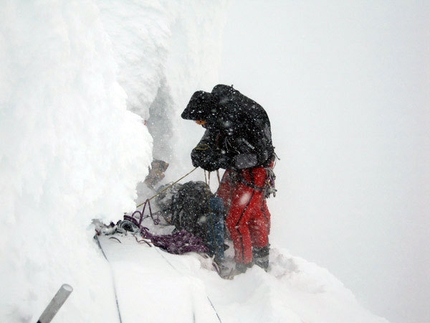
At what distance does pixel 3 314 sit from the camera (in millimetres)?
720

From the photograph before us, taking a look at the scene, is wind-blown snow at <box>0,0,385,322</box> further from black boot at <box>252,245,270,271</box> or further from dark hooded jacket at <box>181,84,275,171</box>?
dark hooded jacket at <box>181,84,275,171</box>

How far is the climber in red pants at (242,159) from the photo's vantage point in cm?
319

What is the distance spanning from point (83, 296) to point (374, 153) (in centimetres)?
9483

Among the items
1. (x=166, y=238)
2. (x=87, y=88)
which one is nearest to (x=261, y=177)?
(x=166, y=238)

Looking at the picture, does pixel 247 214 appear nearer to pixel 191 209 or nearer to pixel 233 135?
pixel 191 209

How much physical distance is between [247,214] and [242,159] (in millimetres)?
676

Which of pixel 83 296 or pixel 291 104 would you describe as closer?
pixel 83 296

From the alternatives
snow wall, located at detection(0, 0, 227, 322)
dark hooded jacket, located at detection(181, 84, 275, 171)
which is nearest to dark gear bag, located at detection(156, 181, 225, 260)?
dark hooded jacket, located at detection(181, 84, 275, 171)

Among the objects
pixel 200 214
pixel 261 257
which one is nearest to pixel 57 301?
pixel 200 214

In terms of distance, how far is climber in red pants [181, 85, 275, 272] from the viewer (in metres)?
3.19

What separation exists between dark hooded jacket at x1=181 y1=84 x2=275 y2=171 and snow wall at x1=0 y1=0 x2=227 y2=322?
1768 mm

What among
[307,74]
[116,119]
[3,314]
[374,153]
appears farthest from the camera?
[307,74]

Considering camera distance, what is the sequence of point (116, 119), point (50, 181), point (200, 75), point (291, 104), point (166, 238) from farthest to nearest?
point (291, 104), point (200, 75), point (166, 238), point (116, 119), point (50, 181)

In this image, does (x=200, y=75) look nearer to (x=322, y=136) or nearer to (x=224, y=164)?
(x=224, y=164)
